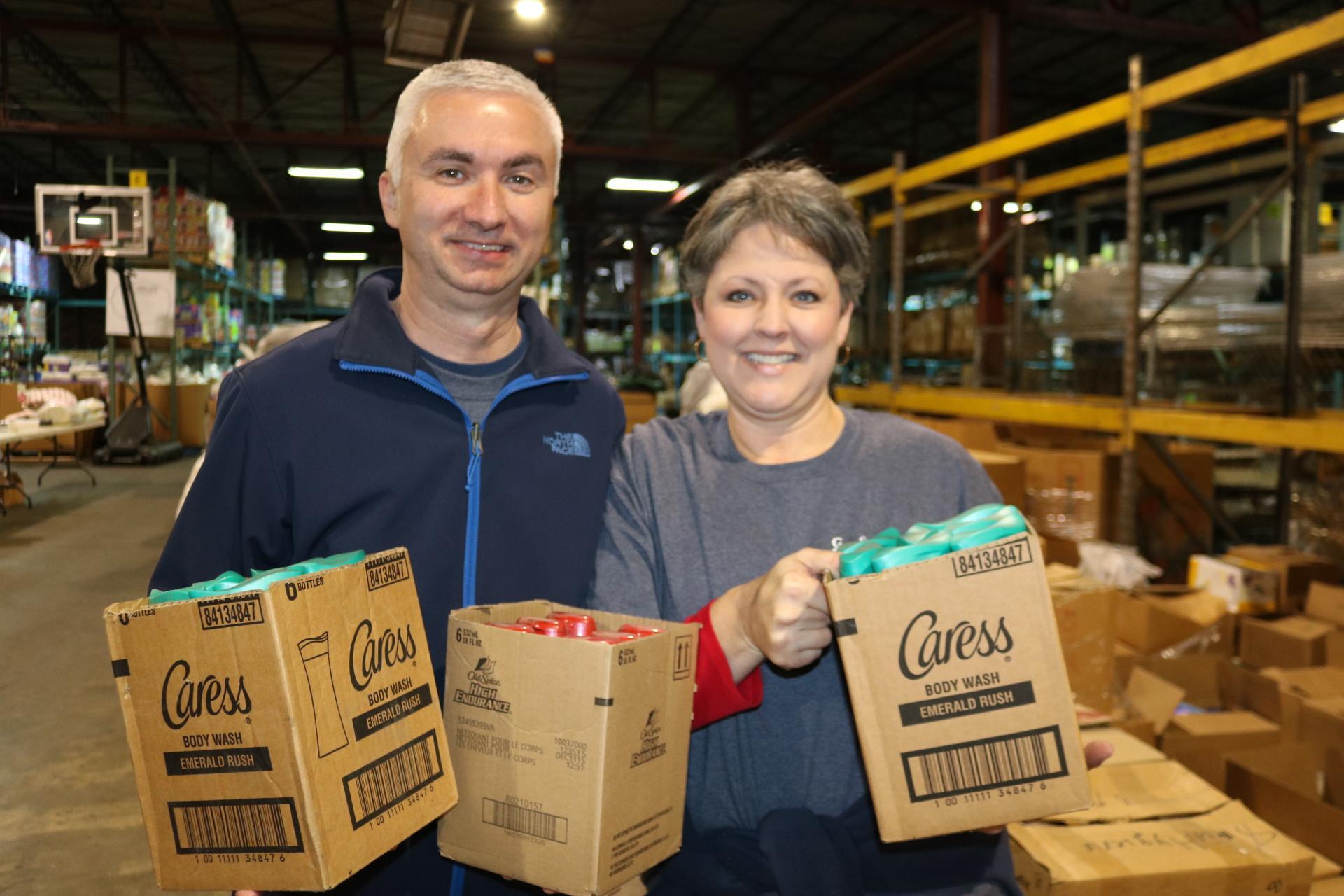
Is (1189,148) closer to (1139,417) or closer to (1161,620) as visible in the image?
(1139,417)

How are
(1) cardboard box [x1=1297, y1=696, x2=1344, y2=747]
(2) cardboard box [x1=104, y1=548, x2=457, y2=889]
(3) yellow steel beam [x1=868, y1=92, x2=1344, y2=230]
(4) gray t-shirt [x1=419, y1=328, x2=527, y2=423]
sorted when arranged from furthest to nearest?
(3) yellow steel beam [x1=868, y1=92, x2=1344, y2=230]
(1) cardboard box [x1=1297, y1=696, x2=1344, y2=747]
(4) gray t-shirt [x1=419, y1=328, x2=527, y2=423]
(2) cardboard box [x1=104, y1=548, x2=457, y2=889]

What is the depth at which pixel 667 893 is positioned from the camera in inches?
55.9

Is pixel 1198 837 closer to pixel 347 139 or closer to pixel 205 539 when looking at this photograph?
pixel 205 539

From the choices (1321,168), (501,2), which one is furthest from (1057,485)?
(501,2)

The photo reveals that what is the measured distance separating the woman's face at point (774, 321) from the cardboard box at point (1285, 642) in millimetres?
2648

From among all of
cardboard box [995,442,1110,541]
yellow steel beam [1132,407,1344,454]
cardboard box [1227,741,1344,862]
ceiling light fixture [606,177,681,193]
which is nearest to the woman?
cardboard box [1227,741,1344,862]

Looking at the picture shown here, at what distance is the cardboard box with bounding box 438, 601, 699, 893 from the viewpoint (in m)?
1.14

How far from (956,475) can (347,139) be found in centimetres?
1173

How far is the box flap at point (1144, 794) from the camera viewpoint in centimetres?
208

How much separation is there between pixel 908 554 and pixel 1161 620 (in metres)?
2.79

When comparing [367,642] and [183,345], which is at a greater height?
[183,345]

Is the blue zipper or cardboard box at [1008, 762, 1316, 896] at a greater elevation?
the blue zipper

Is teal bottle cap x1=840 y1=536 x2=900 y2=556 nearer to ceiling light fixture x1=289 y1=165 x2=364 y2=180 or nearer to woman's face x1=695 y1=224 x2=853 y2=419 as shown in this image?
woman's face x1=695 y1=224 x2=853 y2=419

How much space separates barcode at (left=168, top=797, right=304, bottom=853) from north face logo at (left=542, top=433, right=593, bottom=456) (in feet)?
2.34
